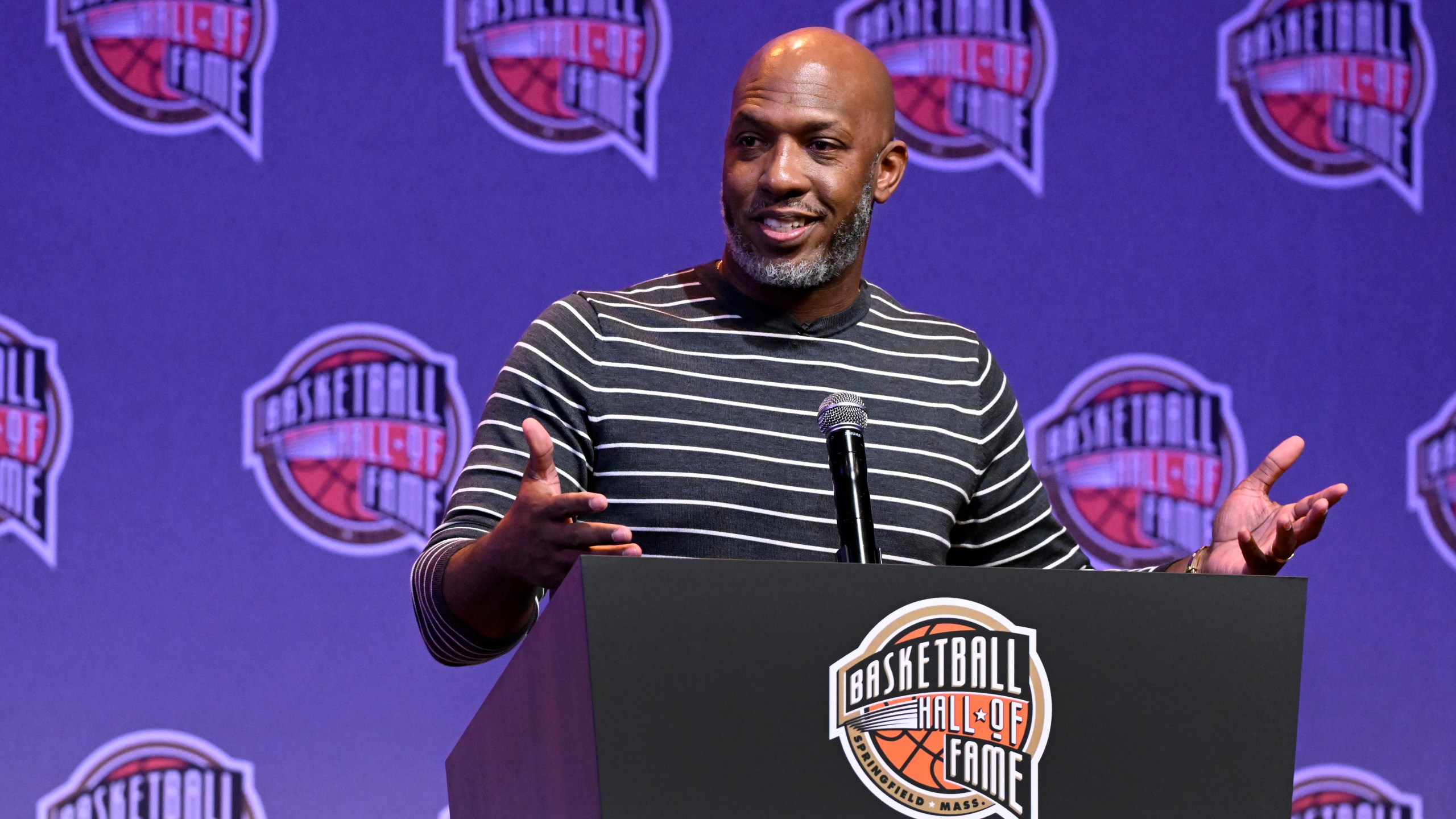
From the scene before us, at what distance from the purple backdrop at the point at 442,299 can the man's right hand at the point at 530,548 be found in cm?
119

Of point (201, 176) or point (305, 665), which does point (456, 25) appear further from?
point (305, 665)

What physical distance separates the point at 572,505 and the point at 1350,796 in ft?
6.53

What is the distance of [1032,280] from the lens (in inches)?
94.2

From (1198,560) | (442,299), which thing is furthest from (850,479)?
(442,299)

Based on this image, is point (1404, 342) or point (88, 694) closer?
point (88, 694)

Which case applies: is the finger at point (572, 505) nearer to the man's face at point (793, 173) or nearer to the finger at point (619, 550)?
the finger at point (619, 550)

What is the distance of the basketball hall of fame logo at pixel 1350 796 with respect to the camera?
2.35 meters

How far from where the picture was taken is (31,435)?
214 cm

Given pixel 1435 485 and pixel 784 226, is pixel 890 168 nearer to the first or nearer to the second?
pixel 784 226

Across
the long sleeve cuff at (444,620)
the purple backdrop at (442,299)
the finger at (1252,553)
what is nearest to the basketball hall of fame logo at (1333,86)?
the purple backdrop at (442,299)

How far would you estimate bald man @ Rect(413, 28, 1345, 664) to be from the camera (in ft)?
4.30


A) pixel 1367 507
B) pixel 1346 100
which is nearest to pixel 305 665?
pixel 1367 507

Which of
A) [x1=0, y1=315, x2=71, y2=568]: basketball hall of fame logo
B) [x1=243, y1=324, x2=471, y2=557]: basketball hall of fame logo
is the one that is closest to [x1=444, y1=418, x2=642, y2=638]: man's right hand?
[x1=243, y1=324, x2=471, y2=557]: basketball hall of fame logo

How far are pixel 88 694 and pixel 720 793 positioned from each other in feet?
5.51
